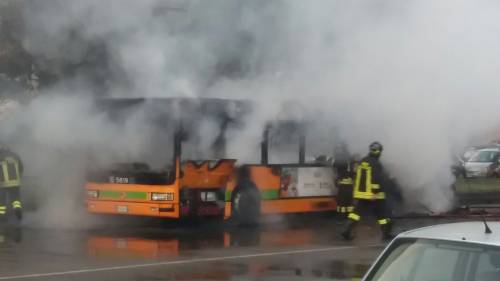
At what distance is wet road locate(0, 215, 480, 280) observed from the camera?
34.8 ft

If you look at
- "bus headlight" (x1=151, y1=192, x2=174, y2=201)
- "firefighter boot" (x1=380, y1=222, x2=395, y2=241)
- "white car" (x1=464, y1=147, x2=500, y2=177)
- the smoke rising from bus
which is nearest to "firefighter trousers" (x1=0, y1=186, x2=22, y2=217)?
the smoke rising from bus

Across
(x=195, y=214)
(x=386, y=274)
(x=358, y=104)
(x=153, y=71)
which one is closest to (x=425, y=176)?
(x=358, y=104)

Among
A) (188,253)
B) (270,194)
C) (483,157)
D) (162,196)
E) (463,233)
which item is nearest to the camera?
(463,233)

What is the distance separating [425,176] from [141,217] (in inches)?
215

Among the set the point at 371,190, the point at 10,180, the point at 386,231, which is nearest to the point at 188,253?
the point at 371,190

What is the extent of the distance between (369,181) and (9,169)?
615 centimetres

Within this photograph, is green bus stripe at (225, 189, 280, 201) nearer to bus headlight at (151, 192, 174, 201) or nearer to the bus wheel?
the bus wheel

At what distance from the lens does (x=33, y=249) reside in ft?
41.4

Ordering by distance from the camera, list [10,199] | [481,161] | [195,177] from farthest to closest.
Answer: [481,161]
[10,199]
[195,177]

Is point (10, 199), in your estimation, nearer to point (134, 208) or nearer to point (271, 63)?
point (134, 208)

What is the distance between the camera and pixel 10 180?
1512cm

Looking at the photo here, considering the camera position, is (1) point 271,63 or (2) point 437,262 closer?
(2) point 437,262

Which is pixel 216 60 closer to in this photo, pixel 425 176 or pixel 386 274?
pixel 425 176

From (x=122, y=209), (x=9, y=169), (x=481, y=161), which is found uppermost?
(x=9, y=169)
